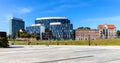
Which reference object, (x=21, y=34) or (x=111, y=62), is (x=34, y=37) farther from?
(x=111, y=62)

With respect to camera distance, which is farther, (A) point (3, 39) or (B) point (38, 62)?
(A) point (3, 39)

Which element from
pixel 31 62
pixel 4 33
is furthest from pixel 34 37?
pixel 31 62

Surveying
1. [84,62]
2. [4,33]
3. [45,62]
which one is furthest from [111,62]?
[4,33]

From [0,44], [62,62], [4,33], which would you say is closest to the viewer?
[62,62]

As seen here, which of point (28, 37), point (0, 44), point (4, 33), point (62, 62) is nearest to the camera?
point (62, 62)

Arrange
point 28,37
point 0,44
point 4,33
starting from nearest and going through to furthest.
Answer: point 0,44, point 4,33, point 28,37

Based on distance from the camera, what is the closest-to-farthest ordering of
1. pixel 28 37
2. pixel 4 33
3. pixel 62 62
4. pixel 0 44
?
1. pixel 62 62
2. pixel 0 44
3. pixel 4 33
4. pixel 28 37

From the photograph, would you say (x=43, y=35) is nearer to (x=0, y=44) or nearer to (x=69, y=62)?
(x=0, y=44)

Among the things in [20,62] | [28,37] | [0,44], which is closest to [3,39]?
[0,44]

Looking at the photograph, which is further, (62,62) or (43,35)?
(43,35)

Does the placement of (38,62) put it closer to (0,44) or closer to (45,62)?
(45,62)

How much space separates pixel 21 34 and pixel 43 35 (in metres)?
15.9

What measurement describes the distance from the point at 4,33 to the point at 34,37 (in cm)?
13292

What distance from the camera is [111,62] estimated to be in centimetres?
1761
